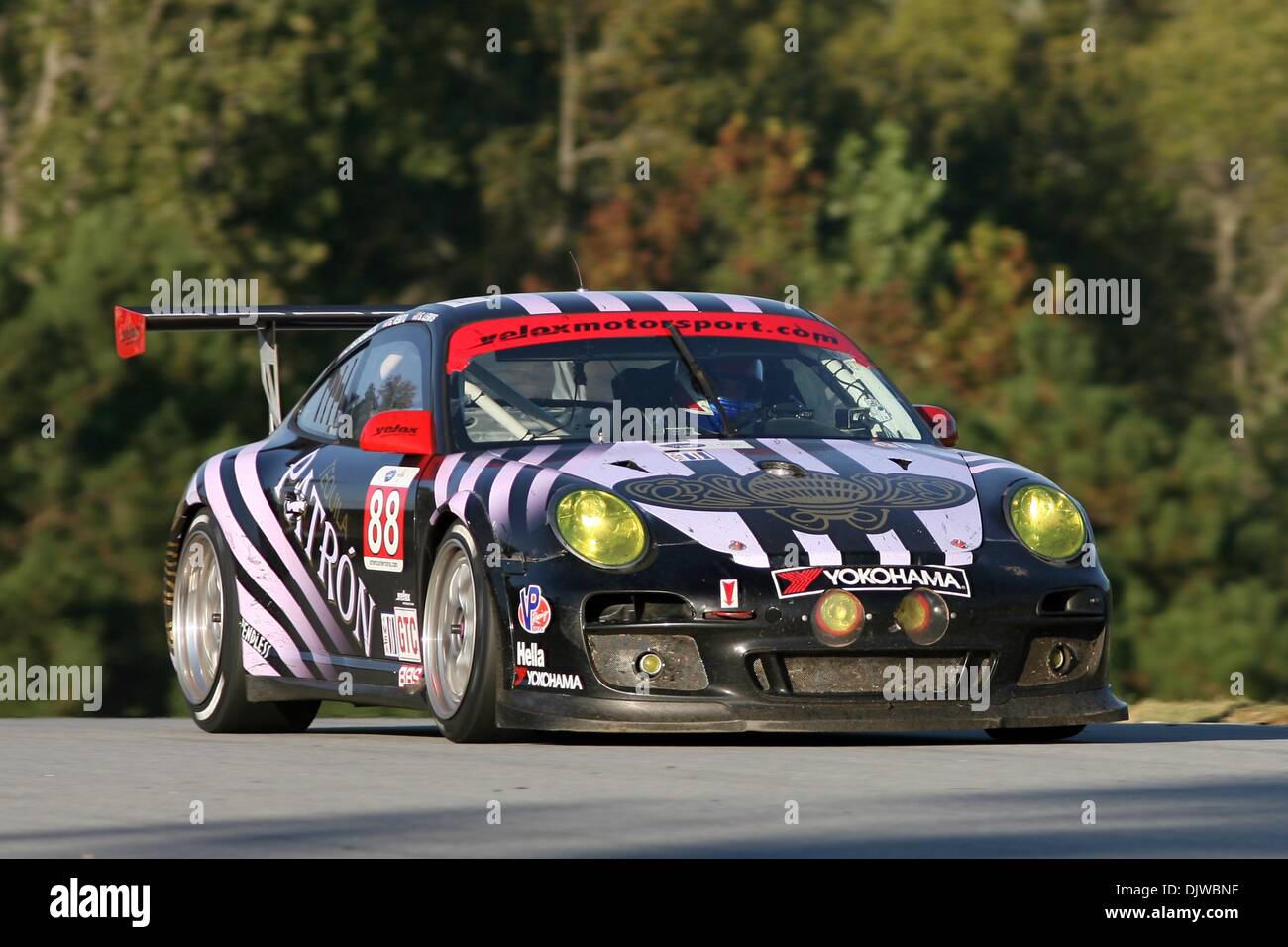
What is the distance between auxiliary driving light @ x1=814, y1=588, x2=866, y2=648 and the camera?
909 centimetres

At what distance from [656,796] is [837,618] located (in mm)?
1458

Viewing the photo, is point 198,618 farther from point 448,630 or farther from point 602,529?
point 602,529

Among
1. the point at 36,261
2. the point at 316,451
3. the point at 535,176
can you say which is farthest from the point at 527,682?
the point at 535,176

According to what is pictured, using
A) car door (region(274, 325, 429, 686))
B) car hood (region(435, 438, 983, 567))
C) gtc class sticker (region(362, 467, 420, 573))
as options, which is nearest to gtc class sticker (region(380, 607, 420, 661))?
car door (region(274, 325, 429, 686))

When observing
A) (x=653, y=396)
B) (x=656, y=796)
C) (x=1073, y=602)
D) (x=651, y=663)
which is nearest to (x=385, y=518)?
(x=653, y=396)

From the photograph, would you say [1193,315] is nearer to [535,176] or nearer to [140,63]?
[535,176]

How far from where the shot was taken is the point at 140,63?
41.6 m

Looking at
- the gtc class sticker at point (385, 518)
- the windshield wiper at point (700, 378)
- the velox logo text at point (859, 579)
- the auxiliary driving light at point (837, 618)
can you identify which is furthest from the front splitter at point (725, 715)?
the windshield wiper at point (700, 378)

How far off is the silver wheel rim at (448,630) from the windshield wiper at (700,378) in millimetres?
1116

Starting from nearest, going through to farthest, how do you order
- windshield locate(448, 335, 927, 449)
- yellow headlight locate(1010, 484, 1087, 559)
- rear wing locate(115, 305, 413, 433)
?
yellow headlight locate(1010, 484, 1087, 559) → windshield locate(448, 335, 927, 449) → rear wing locate(115, 305, 413, 433)

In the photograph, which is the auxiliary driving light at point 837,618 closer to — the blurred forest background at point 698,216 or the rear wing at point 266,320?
the rear wing at point 266,320

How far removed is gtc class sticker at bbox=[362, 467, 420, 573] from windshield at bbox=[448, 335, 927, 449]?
259 mm

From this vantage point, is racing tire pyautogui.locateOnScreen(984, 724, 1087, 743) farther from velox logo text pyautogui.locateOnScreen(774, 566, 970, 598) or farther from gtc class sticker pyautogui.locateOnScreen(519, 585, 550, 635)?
gtc class sticker pyautogui.locateOnScreen(519, 585, 550, 635)
